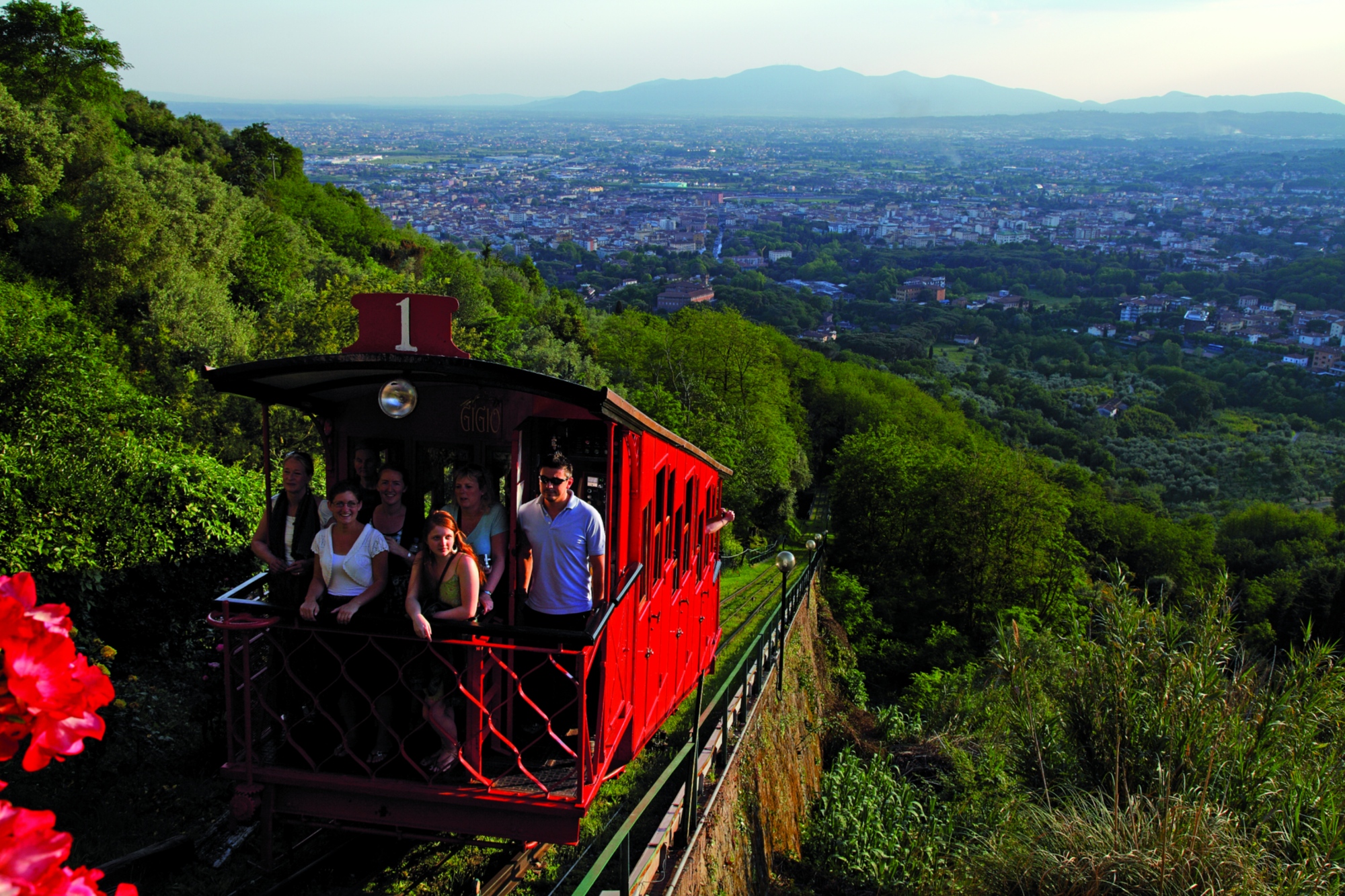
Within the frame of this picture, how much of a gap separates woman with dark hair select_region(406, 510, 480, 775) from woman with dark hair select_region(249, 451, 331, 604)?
3.66ft

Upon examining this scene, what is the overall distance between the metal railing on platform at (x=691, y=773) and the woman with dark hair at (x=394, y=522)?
237 cm

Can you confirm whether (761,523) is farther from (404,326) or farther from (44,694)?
(44,694)


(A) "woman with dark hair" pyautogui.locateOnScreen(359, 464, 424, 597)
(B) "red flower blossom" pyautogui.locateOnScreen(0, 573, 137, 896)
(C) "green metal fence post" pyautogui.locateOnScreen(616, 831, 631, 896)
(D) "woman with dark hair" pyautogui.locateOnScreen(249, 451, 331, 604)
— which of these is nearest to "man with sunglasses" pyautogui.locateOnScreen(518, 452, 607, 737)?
(A) "woman with dark hair" pyautogui.locateOnScreen(359, 464, 424, 597)

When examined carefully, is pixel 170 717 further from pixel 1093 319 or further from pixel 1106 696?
pixel 1093 319

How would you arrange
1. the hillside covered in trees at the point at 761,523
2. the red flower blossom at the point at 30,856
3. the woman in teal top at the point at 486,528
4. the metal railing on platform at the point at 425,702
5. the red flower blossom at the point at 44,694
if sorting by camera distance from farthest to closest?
the hillside covered in trees at the point at 761,523 → the woman in teal top at the point at 486,528 → the metal railing on platform at the point at 425,702 → the red flower blossom at the point at 44,694 → the red flower blossom at the point at 30,856

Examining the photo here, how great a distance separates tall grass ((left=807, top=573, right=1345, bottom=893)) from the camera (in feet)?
25.0

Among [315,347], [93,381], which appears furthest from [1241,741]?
[315,347]

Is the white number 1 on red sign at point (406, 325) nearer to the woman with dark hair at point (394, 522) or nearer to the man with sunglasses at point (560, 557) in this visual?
the woman with dark hair at point (394, 522)

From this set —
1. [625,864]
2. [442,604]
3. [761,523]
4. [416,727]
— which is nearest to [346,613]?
[442,604]

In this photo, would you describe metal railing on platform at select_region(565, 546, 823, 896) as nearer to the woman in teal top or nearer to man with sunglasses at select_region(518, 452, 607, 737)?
man with sunglasses at select_region(518, 452, 607, 737)

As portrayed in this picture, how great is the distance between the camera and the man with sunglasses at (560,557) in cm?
646

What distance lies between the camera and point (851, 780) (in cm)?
1366

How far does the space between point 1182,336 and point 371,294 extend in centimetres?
17785

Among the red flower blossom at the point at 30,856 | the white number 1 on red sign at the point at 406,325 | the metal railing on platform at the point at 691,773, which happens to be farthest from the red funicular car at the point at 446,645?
the red flower blossom at the point at 30,856
